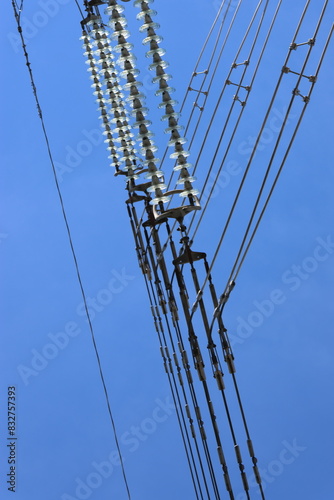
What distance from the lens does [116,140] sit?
14.5 m

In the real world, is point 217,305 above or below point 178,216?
below

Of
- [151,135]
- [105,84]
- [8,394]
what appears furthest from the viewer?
[8,394]

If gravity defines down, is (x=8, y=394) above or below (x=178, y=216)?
above

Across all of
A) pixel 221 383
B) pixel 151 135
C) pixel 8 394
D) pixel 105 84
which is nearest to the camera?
pixel 221 383

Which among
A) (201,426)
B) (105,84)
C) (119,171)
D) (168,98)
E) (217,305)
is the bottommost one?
(201,426)

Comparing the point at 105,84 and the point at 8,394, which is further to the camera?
the point at 8,394

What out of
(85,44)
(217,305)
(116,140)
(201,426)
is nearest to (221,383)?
(217,305)

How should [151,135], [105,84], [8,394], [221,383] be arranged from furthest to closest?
[8,394], [105,84], [151,135], [221,383]

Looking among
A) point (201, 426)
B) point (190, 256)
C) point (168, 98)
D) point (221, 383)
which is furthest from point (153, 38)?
point (201, 426)

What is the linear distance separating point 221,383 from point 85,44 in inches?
275

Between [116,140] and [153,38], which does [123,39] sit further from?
[116,140]

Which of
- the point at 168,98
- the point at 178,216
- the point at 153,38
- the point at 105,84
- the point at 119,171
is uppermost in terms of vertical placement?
the point at 105,84

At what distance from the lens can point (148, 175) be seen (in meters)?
10.3

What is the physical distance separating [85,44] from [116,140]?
5.25 feet
